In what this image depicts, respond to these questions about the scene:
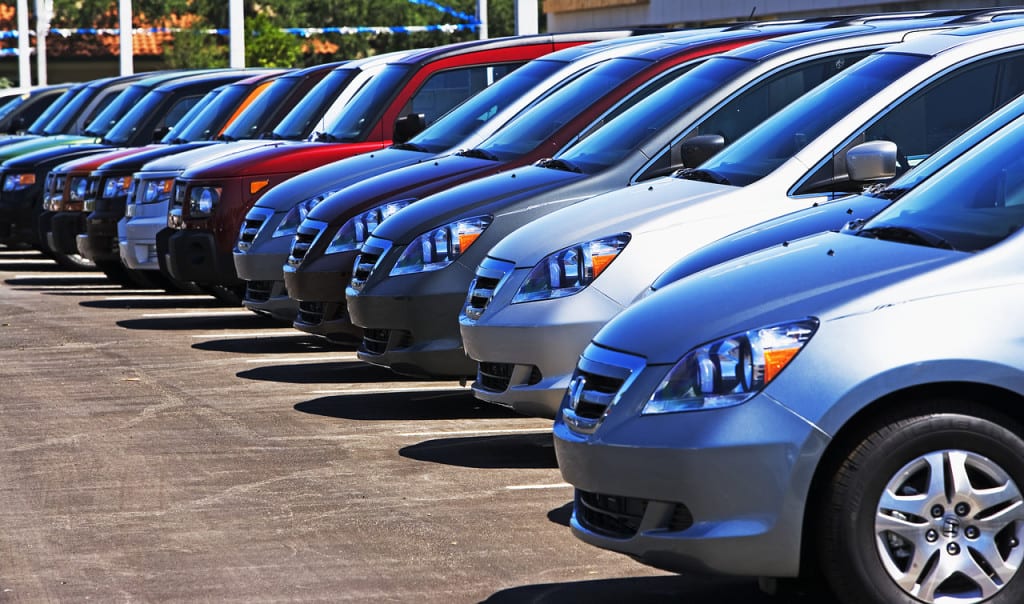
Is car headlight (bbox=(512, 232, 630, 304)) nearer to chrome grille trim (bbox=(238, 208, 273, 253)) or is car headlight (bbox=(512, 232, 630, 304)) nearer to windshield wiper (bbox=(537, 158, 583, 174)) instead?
windshield wiper (bbox=(537, 158, 583, 174))

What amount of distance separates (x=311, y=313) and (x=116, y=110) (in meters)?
10.5

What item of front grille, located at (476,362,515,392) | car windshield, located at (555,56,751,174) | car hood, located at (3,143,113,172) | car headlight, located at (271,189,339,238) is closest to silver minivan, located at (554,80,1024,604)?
front grille, located at (476,362,515,392)

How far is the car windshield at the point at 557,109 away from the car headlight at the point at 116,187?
593 cm

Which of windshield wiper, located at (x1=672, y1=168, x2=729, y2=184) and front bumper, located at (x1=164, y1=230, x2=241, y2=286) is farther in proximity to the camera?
front bumper, located at (x1=164, y1=230, x2=241, y2=286)

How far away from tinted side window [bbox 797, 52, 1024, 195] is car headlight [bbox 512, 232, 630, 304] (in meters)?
0.83

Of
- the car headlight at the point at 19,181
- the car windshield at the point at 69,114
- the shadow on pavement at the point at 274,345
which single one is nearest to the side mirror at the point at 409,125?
the shadow on pavement at the point at 274,345

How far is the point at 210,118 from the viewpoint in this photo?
16.5 m

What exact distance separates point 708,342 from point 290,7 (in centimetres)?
6319

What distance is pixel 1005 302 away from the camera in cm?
465

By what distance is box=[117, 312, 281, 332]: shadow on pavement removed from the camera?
1301cm

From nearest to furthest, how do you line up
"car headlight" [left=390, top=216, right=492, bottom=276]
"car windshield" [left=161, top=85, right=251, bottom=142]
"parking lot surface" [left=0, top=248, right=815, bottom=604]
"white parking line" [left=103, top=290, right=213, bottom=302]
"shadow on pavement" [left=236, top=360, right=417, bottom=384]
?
"parking lot surface" [left=0, top=248, right=815, bottom=604] → "car headlight" [left=390, top=216, right=492, bottom=276] → "shadow on pavement" [left=236, top=360, right=417, bottom=384] → "white parking line" [left=103, top=290, right=213, bottom=302] → "car windshield" [left=161, top=85, right=251, bottom=142]

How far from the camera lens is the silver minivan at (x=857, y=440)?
458 centimetres

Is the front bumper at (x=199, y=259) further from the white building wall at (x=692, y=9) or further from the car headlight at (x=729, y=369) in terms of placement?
the white building wall at (x=692, y=9)

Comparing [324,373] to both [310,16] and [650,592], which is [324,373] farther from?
[310,16]
